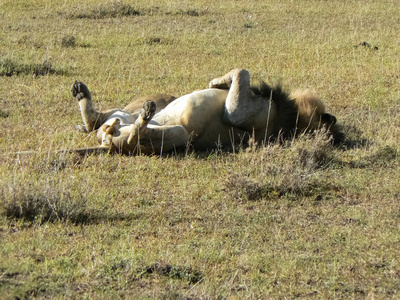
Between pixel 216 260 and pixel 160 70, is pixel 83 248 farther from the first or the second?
pixel 160 70

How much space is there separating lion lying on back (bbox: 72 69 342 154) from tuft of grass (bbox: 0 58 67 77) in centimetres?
355

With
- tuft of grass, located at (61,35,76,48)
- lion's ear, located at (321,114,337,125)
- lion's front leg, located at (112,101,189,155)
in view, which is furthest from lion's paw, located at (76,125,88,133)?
tuft of grass, located at (61,35,76,48)

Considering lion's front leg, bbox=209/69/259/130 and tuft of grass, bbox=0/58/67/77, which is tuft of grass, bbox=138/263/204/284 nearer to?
lion's front leg, bbox=209/69/259/130

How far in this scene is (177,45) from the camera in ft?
41.8

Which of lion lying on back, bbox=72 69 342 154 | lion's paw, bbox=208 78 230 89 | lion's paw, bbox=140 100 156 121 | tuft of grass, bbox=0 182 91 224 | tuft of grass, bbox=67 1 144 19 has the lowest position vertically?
tuft of grass, bbox=0 182 91 224

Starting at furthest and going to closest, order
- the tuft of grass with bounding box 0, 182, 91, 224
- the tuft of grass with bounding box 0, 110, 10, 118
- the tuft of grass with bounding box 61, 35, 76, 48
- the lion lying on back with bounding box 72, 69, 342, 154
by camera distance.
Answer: the tuft of grass with bounding box 61, 35, 76, 48 < the tuft of grass with bounding box 0, 110, 10, 118 < the lion lying on back with bounding box 72, 69, 342, 154 < the tuft of grass with bounding box 0, 182, 91, 224

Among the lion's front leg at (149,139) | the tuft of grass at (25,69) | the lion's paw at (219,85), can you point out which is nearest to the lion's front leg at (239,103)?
the lion's paw at (219,85)

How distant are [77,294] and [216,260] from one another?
3.47 feet

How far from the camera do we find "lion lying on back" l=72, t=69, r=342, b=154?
6883mm

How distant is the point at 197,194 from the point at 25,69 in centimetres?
572

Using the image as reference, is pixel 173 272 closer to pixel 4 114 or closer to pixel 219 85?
pixel 219 85

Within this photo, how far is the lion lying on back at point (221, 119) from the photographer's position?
6883mm

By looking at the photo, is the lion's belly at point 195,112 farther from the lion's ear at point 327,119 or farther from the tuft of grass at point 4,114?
the tuft of grass at point 4,114

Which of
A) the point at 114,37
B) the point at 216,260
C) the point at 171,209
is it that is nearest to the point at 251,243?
the point at 216,260
